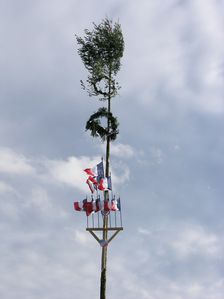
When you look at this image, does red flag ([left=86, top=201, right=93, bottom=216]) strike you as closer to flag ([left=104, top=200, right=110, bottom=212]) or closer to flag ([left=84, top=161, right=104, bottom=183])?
flag ([left=104, top=200, right=110, bottom=212])

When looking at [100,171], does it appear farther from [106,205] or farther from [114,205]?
[114,205]

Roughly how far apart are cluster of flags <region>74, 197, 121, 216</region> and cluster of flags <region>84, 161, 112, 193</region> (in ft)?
2.88

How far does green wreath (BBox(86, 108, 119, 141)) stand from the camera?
122 ft

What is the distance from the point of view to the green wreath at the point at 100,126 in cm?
3709

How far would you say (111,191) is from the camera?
35.0 m

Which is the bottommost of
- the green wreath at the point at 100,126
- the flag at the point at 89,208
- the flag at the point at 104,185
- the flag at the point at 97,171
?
the flag at the point at 89,208

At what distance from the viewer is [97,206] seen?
113ft

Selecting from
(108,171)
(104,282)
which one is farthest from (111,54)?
(104,282)

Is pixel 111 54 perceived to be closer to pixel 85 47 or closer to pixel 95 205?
pixel 85 47

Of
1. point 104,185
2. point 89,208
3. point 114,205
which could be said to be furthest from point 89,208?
point 104,185

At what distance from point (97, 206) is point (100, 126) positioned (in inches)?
239

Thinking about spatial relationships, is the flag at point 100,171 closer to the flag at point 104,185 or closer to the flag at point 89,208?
the flag at point 104,185

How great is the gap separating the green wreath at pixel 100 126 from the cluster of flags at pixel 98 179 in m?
2.36

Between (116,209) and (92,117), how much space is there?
23.7 feet
